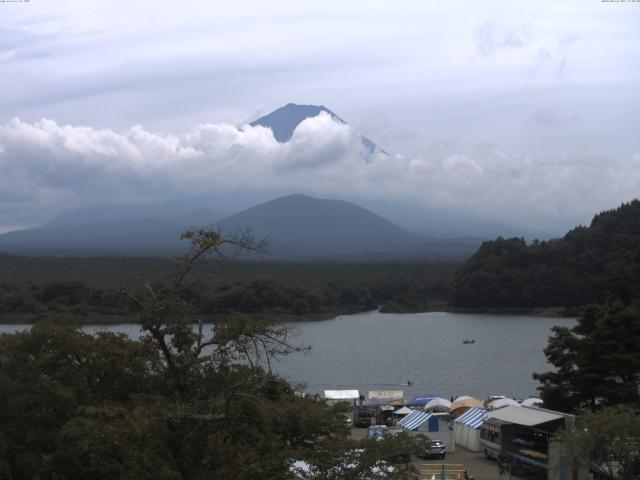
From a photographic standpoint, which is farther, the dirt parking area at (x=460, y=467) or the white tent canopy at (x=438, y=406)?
the white tent canopy at (x=438, y=406)

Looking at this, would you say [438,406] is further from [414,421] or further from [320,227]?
[320,227]

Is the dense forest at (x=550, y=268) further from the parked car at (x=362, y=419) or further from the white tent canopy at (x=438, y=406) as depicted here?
the parked car at (x=362, y=419)

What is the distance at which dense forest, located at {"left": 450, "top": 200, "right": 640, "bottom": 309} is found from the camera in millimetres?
44656

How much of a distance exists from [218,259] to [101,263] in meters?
52.3

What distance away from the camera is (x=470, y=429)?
12914mm

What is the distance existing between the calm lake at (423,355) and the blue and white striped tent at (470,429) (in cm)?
357

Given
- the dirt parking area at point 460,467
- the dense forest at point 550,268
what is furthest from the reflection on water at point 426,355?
the dirt parking area at point 460,467

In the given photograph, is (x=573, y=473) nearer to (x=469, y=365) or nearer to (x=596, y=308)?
(x=596, y=308)

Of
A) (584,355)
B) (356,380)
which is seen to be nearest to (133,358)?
(584,355)

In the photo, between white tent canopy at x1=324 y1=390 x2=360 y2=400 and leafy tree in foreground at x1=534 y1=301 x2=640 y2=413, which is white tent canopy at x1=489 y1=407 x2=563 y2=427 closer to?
leafy tree in foreground at x1=534 y1=301 x2=640 y2=413

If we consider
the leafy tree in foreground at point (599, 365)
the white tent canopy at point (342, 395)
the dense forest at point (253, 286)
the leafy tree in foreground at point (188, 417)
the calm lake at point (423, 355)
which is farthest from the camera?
the dense forest at point (253, 286)

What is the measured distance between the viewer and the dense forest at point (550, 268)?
4466cm

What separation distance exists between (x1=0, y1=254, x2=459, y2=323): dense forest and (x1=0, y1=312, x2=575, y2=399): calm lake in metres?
1.86

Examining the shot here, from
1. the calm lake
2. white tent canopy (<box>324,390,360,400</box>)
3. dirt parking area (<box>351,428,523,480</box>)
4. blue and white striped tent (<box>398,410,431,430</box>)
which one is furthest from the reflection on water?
dirt parking area (<box>351,428,523,480</box>)
